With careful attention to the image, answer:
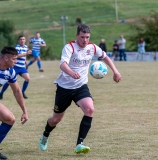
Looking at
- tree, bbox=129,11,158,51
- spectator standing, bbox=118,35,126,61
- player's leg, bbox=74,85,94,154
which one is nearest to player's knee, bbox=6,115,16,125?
player's leg, bbox=74,85,94,154

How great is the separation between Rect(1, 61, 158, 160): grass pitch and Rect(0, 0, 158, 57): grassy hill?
43403mm

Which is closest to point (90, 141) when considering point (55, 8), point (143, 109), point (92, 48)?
point (92, 48)

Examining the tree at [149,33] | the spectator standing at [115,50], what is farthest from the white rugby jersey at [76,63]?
the tree at [149,33]

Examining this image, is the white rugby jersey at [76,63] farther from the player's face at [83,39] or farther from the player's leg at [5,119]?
the player's leg at [5,119]

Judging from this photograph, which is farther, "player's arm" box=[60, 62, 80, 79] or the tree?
the tree

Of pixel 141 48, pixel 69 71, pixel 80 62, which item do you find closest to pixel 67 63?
pixel 69 71

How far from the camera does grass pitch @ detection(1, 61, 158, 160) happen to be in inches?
285

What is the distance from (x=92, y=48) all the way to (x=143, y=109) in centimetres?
429

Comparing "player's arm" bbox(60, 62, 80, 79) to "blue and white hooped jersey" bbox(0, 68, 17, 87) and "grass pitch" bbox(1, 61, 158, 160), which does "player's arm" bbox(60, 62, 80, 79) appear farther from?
"grass pitch" bbox(1, 61, 158, 160)

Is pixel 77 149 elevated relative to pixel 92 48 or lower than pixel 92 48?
lower

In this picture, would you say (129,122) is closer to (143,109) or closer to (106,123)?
(106,123)

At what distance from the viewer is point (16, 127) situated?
31.5 ft

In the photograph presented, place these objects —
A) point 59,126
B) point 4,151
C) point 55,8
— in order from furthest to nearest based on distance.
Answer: point 55,8, point 59,126, point 4,151

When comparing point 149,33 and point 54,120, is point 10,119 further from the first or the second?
point 149,33
